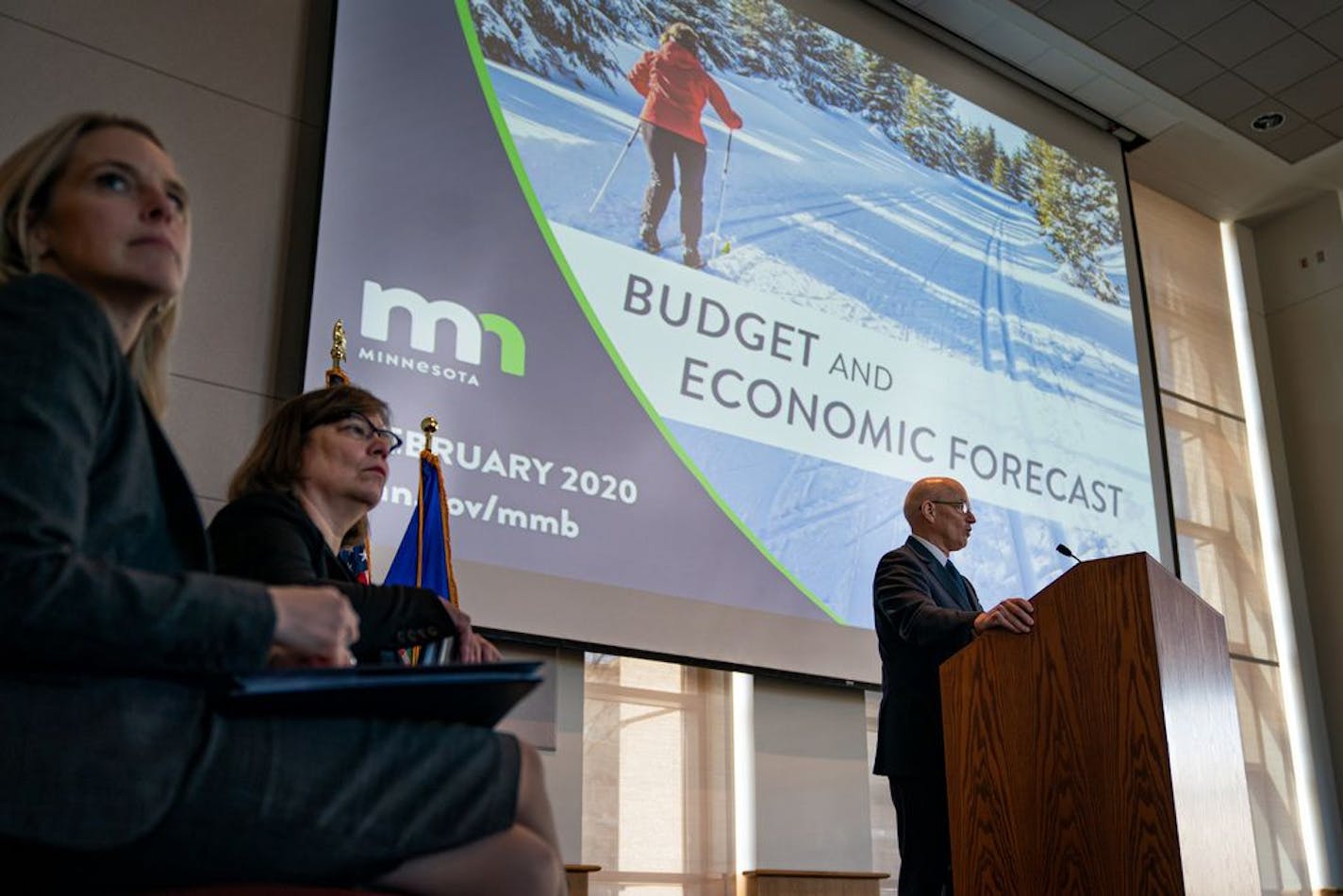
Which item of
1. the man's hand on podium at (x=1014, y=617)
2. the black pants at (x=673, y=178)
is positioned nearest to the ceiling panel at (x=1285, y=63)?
the black pants at (x=673, y=178)

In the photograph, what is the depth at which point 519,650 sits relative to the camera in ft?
13.8

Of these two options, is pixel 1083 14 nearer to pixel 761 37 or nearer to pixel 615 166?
pixel 761 37

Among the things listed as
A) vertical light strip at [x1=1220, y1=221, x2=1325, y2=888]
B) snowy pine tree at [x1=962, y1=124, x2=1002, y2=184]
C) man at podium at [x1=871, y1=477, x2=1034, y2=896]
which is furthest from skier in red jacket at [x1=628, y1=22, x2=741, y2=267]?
vertical light strip at [x1=1220, y1=221, x2=1325, y2=888]

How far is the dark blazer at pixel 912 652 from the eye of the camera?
127 inches

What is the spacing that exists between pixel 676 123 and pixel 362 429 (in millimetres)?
3224

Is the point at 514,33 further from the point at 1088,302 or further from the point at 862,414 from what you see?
the point at 1088,302

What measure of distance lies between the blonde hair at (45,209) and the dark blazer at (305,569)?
0.50 meters

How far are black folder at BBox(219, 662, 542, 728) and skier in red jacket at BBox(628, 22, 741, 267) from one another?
3.76 metres

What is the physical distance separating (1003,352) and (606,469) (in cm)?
238

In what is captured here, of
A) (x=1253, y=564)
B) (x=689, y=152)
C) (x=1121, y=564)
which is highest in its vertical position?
(x=689, y=152)

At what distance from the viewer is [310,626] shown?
1.01m

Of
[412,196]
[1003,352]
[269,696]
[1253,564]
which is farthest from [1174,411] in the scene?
[269,696]

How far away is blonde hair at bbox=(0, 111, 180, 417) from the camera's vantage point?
3.66ft

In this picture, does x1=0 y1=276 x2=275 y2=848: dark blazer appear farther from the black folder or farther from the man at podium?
the man at podium
